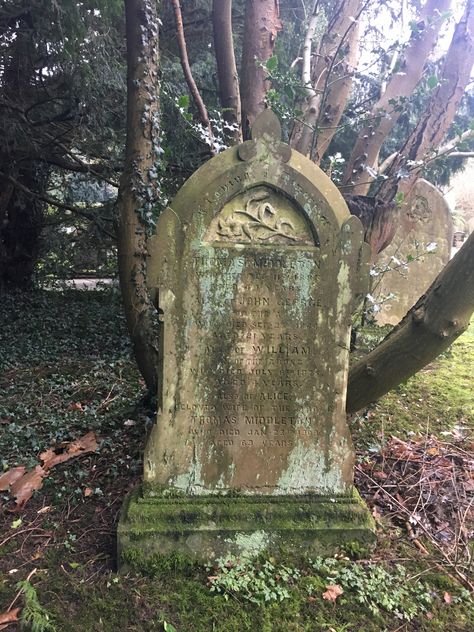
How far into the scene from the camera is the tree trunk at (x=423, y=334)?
9.80ft

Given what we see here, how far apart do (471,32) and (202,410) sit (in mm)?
4681

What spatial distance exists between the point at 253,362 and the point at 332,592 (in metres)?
1.36

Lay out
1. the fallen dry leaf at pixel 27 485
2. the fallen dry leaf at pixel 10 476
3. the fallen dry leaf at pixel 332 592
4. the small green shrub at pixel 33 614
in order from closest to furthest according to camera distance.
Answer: the small green shrub at pixel 33 614
the fallen dry leaf at pixel 332 592
the fallen dry leaf at pixel 27 485
the fallen dry leaf at pixel 10 476

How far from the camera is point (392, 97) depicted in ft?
17.9

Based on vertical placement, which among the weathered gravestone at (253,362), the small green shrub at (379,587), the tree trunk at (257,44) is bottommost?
the small green shrub at (379,587)

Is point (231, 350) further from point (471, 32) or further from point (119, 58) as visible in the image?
point (119, 58)

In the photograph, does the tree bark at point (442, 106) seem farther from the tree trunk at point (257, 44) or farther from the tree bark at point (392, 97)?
the tree trunk at point (257, 44)

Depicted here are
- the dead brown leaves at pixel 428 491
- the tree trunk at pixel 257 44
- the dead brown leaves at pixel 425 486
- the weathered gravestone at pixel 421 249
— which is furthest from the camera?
the weathered gravestone at pixel 421 249

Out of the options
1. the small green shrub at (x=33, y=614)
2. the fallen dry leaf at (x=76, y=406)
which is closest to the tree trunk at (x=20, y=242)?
the fallen dry leaf at (x=76, y=406)

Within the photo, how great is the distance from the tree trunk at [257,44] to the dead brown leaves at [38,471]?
11.8 ft

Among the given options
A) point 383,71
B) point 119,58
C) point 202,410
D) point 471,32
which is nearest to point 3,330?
point 119,58

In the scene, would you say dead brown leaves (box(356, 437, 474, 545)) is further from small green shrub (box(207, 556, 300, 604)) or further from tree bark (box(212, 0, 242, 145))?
tree bark (box(212, 0, 242, 145))

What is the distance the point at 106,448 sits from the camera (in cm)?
431

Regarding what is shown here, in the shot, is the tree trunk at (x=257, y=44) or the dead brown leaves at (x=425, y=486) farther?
the tree trunk at (x=257, y=44)
